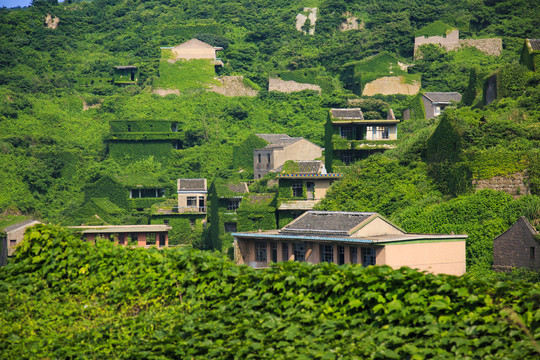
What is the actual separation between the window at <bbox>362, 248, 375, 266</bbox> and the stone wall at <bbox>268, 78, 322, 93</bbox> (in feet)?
172

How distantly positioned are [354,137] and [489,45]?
95.8 ft

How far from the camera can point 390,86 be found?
235 feet

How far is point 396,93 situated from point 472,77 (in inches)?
1020

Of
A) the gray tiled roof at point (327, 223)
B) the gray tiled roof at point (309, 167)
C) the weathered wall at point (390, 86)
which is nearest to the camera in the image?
the gray tiled roof at point (327, 223)

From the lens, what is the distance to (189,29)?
89.4 metres

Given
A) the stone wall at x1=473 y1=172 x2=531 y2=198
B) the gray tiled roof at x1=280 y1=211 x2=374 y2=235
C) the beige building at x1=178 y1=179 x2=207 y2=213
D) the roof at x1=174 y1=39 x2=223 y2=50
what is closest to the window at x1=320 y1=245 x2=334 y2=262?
the gray tiled roof at x1=280 y1=211 x2=374 y2=235

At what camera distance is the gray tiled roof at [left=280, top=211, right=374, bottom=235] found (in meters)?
27.2

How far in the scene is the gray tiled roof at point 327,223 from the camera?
27219mm

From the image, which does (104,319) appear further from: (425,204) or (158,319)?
(425,204)

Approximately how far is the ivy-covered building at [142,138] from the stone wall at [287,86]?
12.2 meters

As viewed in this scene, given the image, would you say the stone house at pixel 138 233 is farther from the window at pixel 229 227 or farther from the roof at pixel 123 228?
the window at pixel 229 227

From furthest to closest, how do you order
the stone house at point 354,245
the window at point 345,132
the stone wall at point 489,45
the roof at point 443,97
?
the stone wall at point 489,45
the roof at point 443,97
the window at point 345,132
the stone house at point 354,245

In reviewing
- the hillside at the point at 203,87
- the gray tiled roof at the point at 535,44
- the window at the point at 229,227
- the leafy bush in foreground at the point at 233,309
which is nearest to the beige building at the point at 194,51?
the hillside at the point at 203,87

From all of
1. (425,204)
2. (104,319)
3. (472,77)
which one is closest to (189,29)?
(472,77)
